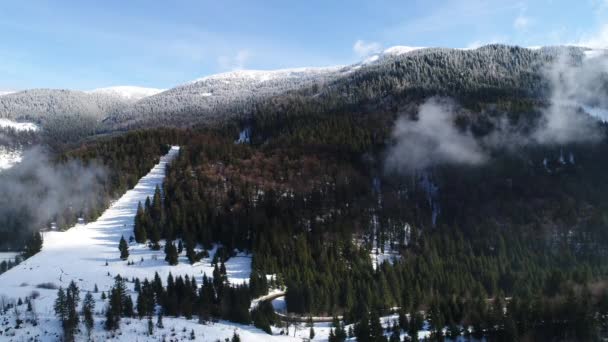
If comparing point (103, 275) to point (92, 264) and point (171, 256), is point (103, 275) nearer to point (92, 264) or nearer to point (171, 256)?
point (92, 264)

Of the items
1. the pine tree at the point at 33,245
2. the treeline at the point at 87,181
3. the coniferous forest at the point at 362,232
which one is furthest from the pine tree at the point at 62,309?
the treeline at the point at 87,181

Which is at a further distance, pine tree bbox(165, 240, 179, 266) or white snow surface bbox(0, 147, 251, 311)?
pine tree bbox(165, 240, 179, 266)

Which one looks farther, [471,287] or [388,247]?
[388,247]

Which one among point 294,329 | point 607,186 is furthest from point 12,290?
point 607,186

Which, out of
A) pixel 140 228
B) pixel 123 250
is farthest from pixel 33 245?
pixel 123 250

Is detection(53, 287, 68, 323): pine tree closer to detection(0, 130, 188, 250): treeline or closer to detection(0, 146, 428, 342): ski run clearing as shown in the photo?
detection(0, 146, 428, 342): ski run clearing

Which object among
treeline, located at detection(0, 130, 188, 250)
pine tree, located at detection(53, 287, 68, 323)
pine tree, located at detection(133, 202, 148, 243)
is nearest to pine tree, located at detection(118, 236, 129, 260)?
pine tree, located at detection(133, 202, 148, 243)

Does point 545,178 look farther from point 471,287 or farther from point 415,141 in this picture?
point 471,287

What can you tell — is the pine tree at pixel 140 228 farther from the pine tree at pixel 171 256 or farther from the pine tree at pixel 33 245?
the pine tree at pixel 33 245

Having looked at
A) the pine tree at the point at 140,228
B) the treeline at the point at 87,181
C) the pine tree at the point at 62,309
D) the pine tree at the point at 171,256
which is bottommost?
the pine tree at the point at 62,309
